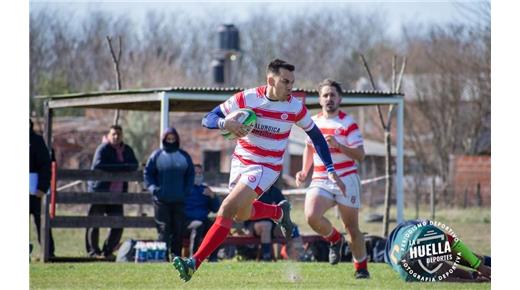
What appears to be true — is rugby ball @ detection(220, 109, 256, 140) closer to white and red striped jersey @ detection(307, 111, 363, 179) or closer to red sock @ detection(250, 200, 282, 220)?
red sock @ detection(250, 200, 282, 220)

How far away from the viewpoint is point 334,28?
2567 centimetres

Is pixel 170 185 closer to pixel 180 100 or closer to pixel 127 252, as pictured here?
pixel 127 252

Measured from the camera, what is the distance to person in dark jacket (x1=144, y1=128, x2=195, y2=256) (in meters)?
13.8

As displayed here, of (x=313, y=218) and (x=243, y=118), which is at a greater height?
(x=243, y=118)

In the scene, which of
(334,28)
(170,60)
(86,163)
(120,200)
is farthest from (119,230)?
(170,60)

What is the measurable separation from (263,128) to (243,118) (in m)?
0.42

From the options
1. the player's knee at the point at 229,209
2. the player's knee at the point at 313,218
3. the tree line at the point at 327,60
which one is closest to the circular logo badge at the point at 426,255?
the player's knee at the point at 313,218

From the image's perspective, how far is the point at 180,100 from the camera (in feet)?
48.5

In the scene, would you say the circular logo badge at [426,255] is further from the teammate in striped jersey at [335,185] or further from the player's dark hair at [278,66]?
the player's dark hair at [278,66]

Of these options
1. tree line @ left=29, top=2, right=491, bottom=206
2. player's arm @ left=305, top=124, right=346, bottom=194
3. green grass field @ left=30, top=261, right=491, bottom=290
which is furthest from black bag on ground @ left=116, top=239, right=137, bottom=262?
tree line @ left=29, top=2, right=491, bottom=206

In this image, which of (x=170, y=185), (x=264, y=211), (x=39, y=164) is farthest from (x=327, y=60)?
(x=264, y=211)

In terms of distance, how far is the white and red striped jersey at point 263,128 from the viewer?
995cm

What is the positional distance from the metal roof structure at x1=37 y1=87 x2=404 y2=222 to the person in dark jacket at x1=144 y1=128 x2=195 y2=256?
0.54 meters

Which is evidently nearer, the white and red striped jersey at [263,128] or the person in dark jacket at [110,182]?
the white and red striped jersey at [263,128]
